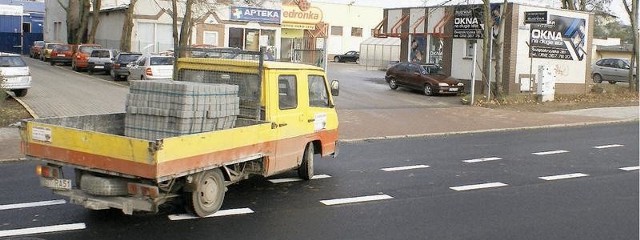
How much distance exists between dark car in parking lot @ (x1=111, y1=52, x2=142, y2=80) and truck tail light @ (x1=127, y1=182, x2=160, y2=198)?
25.3 m

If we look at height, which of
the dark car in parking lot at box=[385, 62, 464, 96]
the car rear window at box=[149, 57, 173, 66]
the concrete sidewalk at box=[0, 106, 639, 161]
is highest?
the car rear window at box=[149, 57, 173, 66]

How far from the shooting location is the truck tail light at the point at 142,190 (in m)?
6.93

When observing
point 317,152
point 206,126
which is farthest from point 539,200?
point 206,126

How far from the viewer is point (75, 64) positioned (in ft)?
128

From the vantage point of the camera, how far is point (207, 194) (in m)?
7.80

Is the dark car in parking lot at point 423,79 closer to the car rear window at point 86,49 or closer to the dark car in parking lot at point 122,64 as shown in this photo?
the dark car in parking lot at point 122,64

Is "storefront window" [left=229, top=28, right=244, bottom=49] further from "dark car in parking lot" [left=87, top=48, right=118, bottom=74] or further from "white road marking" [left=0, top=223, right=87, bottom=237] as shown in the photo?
"white road marking" [left=0, top=223, right=87, bottom=237]

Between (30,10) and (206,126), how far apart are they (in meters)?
78.6

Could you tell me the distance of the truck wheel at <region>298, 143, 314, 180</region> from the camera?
1017 centimetres

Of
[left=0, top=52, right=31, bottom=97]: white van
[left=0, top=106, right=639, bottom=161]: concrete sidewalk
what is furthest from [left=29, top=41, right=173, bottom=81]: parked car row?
[left=0, top=106, right=639, bottom=161]: concrete sidewalk

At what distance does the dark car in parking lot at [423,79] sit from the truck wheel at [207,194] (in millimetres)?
23600

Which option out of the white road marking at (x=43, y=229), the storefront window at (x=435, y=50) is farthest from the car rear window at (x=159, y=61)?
the white road marking at (x=43, y=229)

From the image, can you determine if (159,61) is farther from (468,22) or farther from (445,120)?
(468,22)

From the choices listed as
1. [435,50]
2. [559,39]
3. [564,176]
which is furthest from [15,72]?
[559,39]
